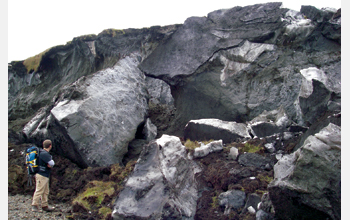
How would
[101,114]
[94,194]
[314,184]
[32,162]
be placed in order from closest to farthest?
[314,184] → [32,162] → [94,194] → [101,114]

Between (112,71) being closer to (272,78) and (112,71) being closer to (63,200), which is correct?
(63,200)

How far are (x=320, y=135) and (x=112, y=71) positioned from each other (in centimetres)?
858

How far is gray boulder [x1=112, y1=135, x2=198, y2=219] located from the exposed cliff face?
0.02 m

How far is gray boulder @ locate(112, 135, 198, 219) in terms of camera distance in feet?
15.3

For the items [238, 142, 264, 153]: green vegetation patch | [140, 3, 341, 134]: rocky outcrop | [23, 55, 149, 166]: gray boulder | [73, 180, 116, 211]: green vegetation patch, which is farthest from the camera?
[140, 3, 341, 134]: rocky outcrop

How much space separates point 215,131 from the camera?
28.0 feet

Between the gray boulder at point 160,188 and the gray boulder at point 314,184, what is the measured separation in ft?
5.35

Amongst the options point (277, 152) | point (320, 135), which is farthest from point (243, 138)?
point (320, 135)

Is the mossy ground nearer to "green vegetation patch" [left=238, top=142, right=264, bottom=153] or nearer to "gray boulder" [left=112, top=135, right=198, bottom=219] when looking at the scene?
"gray boulder" [left=112, top=135, right=198, bottom=219]

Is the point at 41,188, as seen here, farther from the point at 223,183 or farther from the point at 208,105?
the point at 208,105

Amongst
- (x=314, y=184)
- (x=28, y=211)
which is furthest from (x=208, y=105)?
(x=314, y=184)

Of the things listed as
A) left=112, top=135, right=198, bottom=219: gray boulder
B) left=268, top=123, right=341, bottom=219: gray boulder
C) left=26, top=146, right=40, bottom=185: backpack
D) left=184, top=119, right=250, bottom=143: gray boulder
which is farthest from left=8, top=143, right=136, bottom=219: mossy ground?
left=268, top=123, right=341, bottom=219: gray boulder

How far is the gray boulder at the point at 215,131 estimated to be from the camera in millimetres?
8297

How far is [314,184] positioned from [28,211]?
18.9ft
